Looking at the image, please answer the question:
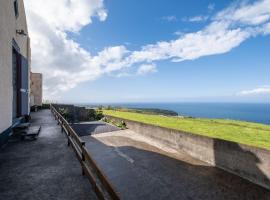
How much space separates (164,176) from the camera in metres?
10.2

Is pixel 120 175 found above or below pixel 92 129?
below

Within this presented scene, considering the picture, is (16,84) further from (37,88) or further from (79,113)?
(37,88)

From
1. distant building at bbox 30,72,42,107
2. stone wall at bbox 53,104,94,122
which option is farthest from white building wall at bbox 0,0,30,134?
distant building at bbox 30,72,42,107

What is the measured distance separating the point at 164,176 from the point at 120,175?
2262 millimetres

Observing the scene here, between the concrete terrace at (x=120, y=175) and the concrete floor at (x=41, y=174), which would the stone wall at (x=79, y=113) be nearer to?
the concrete terrace at (x=120, y=175)

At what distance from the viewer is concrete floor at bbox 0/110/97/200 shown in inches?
204

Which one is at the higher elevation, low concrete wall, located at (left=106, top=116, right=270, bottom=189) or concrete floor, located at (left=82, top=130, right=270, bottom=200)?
low concrete wall, located at (left=106, top=116, right=270, bottom=189)

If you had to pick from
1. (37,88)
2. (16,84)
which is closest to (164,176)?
(16,84)

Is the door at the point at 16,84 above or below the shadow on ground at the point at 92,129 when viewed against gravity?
above

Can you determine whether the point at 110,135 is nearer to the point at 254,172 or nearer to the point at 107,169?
the point at 107,169

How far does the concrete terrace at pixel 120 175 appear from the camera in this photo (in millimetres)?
5602

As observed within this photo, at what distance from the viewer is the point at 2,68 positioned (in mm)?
9312

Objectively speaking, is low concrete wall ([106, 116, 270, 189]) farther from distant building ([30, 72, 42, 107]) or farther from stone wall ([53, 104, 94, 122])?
distant building ([30, 72, 42, 107])

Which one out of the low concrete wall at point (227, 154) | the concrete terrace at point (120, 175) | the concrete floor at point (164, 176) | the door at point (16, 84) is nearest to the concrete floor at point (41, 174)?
the concrete terrace at point (120, 175)
